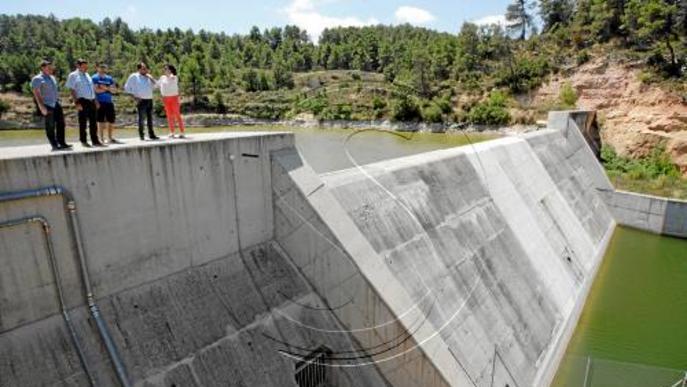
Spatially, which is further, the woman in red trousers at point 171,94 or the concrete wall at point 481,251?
the concrete wall at point 481,251

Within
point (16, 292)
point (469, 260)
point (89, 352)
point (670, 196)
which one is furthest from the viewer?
point (670, 196)

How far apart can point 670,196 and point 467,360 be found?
59.0 ft

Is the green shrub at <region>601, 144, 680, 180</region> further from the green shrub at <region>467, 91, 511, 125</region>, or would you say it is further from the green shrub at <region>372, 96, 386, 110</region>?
the green shrub at <region>372, 96, 386, 110</region>

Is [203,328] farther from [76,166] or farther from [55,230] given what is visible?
[76,166]

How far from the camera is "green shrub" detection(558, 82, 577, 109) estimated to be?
1404 inches

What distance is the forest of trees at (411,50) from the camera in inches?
1389

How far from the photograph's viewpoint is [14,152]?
5.13 meters

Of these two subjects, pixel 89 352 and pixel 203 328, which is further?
pixel 203 328

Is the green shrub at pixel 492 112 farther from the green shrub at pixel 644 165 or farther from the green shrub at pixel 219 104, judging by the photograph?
the green shrub at pixel 219 104

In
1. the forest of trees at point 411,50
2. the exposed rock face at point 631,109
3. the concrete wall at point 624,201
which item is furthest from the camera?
the forest of trees at point 411,50

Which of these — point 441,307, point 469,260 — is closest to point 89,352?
point 441,307

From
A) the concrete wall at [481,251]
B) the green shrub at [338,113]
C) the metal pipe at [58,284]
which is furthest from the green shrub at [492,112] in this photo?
the metal pipe at [58,284]

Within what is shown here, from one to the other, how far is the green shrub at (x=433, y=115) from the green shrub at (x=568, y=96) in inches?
470

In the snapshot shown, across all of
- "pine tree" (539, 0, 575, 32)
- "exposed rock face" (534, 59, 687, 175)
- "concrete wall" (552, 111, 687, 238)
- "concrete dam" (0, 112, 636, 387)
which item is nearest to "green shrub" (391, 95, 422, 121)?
"exposed rock face" (534, 59, 687, 175)
